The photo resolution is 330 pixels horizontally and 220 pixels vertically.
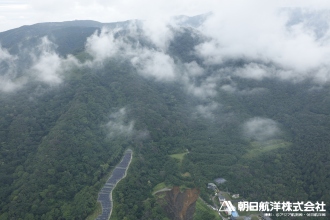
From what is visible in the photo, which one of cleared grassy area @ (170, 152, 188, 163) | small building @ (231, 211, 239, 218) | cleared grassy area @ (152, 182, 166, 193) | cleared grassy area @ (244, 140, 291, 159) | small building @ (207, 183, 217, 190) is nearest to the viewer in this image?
small building @ (231, 211, 239, 218)

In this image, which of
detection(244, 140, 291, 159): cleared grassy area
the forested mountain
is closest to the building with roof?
the forested mountain

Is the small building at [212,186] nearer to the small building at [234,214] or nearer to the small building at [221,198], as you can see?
the small building at [221,198]

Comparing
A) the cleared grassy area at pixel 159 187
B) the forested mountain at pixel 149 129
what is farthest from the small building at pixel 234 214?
the cleared grassy area at pixel 159 187

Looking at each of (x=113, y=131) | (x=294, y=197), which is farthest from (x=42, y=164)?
(x=294, y=197)

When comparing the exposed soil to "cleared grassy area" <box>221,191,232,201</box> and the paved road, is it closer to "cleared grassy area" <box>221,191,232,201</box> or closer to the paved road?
"cleared grassy area" <box>221,191,232,201</box>

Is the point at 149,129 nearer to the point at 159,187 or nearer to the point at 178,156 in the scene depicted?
the point at 178,156

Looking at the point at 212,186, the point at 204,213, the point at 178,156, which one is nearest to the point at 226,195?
the point at 212,186
